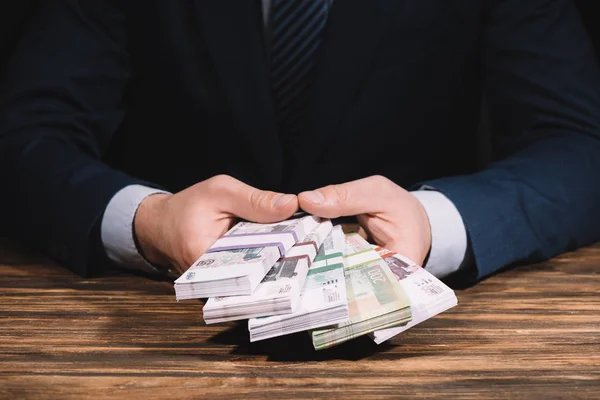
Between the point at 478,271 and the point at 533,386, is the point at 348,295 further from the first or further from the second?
the point at 478,271

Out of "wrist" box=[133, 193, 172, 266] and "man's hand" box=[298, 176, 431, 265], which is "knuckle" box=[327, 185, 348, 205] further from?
"wrist" box=[133, 193, 172, 266]

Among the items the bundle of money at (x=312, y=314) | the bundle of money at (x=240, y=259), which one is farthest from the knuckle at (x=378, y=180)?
the bundle of money at (x=312, y=314)

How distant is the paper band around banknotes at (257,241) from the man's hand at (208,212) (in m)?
0.04

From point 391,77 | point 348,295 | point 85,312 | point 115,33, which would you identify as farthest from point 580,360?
point 115,33

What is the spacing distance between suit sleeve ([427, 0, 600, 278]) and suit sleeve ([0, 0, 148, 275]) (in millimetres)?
614

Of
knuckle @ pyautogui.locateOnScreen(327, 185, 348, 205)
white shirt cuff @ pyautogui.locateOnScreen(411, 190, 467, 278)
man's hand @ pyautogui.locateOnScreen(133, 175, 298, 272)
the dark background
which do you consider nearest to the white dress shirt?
white shirt cuff @ pyautogui.locateOnScreen(411, 190, 467, 278)

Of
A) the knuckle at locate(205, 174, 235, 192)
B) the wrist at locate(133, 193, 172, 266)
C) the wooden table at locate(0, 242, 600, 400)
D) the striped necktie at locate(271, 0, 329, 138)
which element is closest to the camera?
the wooden table at locate(0, 242, 600, 400)

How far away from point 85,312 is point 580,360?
1.98 ft

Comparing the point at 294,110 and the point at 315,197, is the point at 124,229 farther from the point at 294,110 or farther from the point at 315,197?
the point at 294,110

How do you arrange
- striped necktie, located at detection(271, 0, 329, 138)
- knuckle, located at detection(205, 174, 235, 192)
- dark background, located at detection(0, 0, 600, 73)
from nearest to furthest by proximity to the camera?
knuckle, located at detection(205, 174, 235, 192) < striped necktie, located at detection(271, 0, 329, 138) < dark background, located at detection(0, 0, 600, 73)

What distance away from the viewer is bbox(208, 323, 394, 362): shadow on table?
758 millimetres

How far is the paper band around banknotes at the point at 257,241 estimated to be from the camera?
834 millimetres

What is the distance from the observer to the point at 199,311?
3.03 feet

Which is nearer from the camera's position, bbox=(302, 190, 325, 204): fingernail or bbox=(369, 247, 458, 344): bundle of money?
bbox=(369, 247, 458, 344): bundle of money
